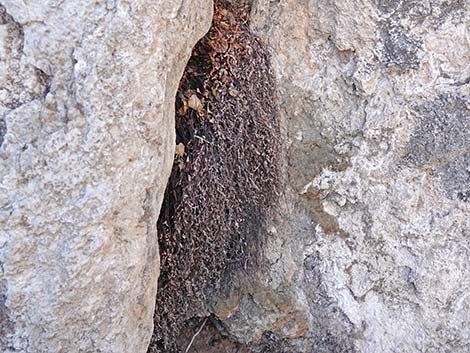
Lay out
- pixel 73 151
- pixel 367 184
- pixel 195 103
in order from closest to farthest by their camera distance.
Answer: pixel 73 151 < pixel 195 103 < pixel 367 184

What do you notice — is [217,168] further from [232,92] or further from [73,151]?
[73,151]

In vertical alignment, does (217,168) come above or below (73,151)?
below

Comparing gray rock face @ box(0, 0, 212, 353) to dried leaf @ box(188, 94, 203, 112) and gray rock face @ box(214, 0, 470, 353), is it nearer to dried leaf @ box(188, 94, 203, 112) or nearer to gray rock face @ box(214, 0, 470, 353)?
dried leaf @ box(188, 94, 203, 112)

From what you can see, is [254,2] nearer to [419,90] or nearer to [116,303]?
[419,90]

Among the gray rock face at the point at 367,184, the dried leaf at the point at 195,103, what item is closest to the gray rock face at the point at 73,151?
the dried leaf at the point at 195,103

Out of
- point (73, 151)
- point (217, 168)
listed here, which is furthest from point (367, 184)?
point (73, 151)

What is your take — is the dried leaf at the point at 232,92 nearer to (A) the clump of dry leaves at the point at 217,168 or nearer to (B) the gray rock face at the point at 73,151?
(A) the clump of dry leaves at the point at 217,168
